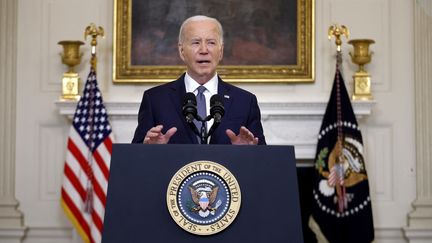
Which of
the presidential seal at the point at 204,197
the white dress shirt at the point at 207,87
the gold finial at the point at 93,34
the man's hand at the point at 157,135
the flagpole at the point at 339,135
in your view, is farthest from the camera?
the gold finial at the point at 93,34

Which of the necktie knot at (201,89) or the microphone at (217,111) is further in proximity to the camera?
the necktie knot at (201,89)

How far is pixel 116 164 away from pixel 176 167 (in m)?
0.20

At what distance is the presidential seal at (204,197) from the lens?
2.36 metres

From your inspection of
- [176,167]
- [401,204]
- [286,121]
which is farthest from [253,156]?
[401,204]

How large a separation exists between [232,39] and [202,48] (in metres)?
3.36

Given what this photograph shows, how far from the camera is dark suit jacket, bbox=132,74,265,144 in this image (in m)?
3.17

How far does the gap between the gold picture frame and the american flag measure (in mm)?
461

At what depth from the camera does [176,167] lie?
7.87 ft

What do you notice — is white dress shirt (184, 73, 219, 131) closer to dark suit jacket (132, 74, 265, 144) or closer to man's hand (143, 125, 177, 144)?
dark suit jacket (132, 74, 265, 144)

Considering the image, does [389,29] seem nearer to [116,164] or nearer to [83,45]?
[83,45]

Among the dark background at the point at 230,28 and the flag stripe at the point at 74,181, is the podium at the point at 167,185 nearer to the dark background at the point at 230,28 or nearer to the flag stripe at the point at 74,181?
the flag stripe at the point at 74,181

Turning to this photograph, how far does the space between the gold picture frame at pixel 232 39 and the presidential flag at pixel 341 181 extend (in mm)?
550

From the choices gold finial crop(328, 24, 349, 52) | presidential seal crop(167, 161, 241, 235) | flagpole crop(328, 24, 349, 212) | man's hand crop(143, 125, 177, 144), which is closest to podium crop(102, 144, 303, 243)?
presidential seal crop(167, 161, 241, 235)

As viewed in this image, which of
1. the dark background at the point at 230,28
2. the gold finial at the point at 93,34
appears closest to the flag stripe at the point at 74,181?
the gold finial at the point at 93,34
